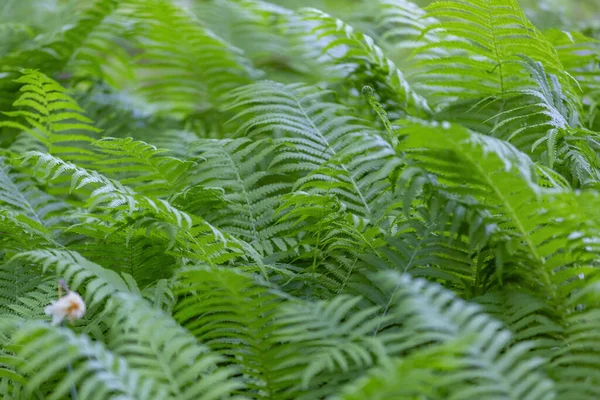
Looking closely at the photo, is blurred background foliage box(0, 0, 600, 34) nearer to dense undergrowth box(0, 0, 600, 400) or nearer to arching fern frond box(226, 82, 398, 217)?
dense undergrowth box(0, 0, 600, 400)

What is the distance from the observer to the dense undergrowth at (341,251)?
1.00 m

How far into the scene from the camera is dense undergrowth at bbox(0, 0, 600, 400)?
100 centimetres

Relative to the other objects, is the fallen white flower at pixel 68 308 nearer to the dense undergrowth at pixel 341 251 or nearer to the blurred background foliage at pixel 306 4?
the dense undergrowth at pixel 341 251

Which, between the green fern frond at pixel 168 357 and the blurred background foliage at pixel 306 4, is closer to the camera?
the green fern frond at pixel 168 357

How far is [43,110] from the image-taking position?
194cm

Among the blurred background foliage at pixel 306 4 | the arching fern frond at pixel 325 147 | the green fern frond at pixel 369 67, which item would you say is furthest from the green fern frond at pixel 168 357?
the blurred background foliage at pixel 306 4

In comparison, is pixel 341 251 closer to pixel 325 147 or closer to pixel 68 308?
pixel 325 147

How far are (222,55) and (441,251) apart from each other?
1.47 meters

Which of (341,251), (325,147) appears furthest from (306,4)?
(341,251)

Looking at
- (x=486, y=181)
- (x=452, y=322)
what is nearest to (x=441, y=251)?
(x=486, y=181)

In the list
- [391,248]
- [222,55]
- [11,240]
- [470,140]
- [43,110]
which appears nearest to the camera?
[470,140]

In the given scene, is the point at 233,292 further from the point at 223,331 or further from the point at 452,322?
the point at 452,322

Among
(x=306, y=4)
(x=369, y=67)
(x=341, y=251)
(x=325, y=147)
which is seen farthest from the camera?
(x=306, y=4)

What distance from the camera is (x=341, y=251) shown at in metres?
1.49
